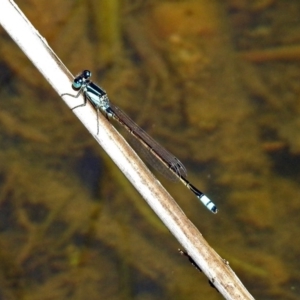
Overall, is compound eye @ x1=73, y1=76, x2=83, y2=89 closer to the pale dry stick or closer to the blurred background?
the pale dry stick

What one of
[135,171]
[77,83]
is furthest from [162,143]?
[135,171]

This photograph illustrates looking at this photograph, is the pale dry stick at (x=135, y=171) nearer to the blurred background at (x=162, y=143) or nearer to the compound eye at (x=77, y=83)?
the compound eye at (x=77, y=83)

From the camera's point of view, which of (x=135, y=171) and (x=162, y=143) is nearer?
(x=135, y=171)

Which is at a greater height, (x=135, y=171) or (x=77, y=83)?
(x=77, y=83)

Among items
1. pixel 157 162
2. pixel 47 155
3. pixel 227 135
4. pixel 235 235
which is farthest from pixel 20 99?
pixel 235 235

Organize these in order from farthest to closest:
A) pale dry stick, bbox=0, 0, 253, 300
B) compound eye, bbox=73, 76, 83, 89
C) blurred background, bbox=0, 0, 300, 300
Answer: blurred background, bbox=0, 0, 300, 300 < compound eye, bbox=73, 76, 83, 89 < pale dry stick, bbox=0, 0, 253, 300

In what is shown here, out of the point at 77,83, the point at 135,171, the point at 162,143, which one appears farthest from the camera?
the point at 162,143

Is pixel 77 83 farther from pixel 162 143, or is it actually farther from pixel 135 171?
pixel 162 143

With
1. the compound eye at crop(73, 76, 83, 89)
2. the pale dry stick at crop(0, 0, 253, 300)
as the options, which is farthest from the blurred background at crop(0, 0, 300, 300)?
the pale dry stick at crop(0, 0, 253, 300)
